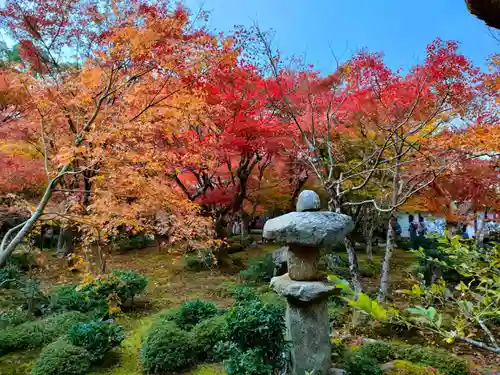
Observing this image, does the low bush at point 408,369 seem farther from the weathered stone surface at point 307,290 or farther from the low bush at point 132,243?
the low bush at point 132,243

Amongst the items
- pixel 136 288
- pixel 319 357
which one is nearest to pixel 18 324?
pixel 136 288

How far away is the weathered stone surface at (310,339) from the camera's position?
4.50m

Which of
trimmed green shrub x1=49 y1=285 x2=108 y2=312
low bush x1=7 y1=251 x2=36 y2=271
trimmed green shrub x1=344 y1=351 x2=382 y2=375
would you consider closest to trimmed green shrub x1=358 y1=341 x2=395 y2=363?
trimmed green shrub x1=344 y1=351 x2=382 y2=375

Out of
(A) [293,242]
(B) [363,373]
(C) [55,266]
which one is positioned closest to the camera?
(A) [293,242]

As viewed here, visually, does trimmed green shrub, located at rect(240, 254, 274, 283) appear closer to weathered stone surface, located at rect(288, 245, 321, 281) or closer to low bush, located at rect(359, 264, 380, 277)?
low bush, located at rect(359, 264, 380, 277)

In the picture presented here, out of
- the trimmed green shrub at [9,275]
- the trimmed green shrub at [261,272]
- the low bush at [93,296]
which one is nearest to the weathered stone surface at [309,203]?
the low bush at [93,296]

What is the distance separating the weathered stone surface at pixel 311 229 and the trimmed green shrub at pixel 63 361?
399 cm

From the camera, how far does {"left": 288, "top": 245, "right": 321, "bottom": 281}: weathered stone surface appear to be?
4.53 metres

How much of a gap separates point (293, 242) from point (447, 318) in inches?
187

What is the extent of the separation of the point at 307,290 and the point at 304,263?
0.40 metres

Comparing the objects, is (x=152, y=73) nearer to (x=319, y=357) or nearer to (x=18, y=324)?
(x=319, y=357)

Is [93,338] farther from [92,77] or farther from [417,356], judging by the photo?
[417,356]

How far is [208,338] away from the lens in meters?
6.18

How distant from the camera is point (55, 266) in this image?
14.0 meters
